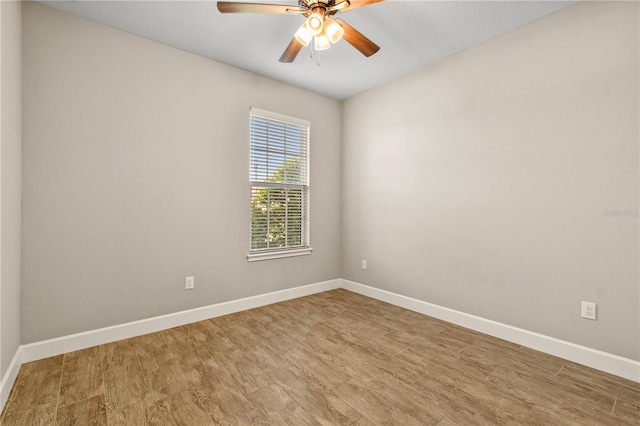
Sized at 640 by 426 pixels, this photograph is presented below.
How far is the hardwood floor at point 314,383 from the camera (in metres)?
1.66

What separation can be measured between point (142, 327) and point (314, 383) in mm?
1745

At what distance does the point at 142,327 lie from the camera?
271 centimetres

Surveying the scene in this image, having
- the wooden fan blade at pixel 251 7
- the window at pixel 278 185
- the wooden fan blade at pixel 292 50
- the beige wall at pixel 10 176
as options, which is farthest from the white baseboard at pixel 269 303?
the wooden fan blade at pixel 251 7

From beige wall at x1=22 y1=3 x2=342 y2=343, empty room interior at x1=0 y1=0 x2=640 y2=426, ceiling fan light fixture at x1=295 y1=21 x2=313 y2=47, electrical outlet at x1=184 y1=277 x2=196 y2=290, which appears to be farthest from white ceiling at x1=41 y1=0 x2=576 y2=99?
electrical outlet at x1=184 y1=277 x2=196 y2=290

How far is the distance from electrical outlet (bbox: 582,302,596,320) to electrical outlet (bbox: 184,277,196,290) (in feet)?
11.1

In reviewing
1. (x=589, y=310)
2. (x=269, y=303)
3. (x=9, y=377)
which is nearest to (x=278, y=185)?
(x=269, y=303)

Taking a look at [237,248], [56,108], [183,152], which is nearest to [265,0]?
[183,152]

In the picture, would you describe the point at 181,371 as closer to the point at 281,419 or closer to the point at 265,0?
the point at 281,419

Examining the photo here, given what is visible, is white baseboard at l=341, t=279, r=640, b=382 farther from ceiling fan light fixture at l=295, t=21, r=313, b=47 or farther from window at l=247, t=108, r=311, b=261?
ceiling fan light fixture at l=295, t=21, r=313, b=47

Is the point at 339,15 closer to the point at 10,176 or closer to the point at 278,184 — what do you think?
the point at 278,184

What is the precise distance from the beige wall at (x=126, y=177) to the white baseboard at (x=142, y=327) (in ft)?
0.21

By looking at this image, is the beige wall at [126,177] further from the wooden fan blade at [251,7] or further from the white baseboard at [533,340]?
the white baseboard at [533,340]

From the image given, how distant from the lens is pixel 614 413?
5.61ft

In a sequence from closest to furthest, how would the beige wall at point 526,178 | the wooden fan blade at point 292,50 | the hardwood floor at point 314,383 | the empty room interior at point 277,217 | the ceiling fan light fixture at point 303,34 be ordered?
the hardwood floor at point 314,383, the empty room interior at point 277,217, the ceiling fan light fixture at point 303,34, the beige wall at point 526,178, the wooden fan blade at point 292,50
